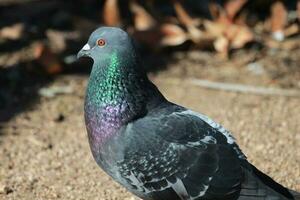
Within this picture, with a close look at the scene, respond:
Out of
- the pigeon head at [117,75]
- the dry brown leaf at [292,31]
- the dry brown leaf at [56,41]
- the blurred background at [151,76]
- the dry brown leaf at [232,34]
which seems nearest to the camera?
the pigeon head at [117,75]

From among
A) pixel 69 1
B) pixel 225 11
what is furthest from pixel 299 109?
pixel 69 1

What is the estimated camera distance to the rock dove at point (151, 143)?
4035mm

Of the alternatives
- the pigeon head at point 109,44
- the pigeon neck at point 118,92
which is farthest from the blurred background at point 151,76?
the pigeon head at point 109,44

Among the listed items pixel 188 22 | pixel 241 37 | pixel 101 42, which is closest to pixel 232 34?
pixel 241 37

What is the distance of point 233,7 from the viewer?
751 centimetres

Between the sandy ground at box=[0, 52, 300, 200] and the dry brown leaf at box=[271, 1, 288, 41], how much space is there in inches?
51.0

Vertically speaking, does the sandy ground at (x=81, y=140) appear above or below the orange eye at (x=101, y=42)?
below

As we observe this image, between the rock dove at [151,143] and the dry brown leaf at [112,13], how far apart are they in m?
3.33

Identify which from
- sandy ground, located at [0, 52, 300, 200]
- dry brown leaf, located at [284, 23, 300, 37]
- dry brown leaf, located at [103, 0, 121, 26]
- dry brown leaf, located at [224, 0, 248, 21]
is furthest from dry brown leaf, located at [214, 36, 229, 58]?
dry brown leaf, located at [103, 0, 121, 26]

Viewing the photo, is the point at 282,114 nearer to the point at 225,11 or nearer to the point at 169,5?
the point at 225,11

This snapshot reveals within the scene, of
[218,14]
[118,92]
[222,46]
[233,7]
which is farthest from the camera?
[218,14]

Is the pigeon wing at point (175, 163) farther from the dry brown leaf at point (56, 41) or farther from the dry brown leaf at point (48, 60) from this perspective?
the dry brown leaf at point (56, 41)

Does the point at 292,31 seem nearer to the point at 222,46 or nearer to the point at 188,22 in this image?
the point at 222,46

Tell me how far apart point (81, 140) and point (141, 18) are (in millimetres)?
2178
